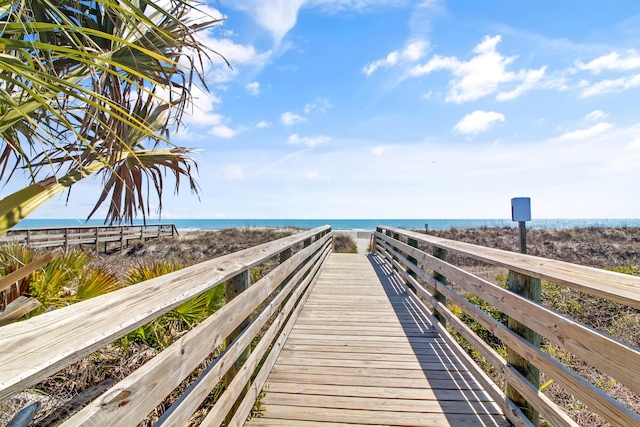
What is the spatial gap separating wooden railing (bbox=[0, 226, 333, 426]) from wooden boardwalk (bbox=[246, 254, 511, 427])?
1.44 ft

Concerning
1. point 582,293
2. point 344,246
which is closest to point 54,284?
point 582,293

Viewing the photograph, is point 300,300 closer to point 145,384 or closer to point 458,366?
point 458,366

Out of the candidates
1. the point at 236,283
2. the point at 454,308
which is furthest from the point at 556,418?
the point at 454,308

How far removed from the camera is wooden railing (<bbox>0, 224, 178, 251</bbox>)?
13.6 m

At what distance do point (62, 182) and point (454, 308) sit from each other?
19.5 feet

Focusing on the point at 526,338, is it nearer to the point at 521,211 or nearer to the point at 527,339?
the point at 527,339

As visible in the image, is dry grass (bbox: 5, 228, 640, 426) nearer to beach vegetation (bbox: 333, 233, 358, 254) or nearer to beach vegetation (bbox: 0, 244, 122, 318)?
beach vegetation (bbox: 0, 244, 122, 318)

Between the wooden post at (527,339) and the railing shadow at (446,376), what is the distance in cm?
24

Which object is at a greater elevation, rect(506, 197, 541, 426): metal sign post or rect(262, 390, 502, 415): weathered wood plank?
rect(506, 197, 541, 426): metal sign post

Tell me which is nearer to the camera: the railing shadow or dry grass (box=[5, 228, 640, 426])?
the railing shadow

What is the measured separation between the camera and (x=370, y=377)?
3043 millimetres

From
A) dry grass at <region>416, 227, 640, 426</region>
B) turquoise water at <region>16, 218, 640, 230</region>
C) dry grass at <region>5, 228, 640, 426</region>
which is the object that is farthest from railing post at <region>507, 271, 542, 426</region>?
turquoise water at <region>16, 218, 640, 230</region>

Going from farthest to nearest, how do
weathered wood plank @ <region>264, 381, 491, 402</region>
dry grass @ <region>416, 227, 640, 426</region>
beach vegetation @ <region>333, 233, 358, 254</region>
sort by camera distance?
1. beach vegetation @ <region>333, 233, 358, 254</region>
2. dry grass @ <region>416, 227, 640, 426</region>
3. weathered wood plank @ <region>264, 381, 491, 402</region>

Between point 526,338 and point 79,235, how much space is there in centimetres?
1930
